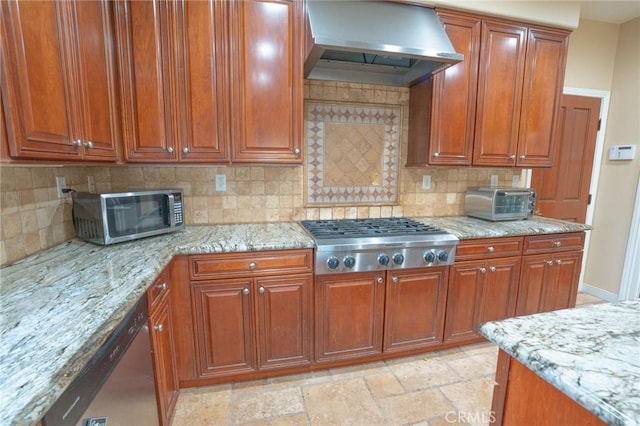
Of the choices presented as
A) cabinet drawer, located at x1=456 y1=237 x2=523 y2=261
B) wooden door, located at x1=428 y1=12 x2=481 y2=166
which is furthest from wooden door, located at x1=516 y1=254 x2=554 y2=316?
wooden door, located at x1=428 y1=12 x2=481 y2=166

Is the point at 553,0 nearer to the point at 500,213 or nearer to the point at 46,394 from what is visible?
the point at 500,213

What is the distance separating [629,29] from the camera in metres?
2.90

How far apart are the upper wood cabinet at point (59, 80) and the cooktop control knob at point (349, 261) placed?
1.45 meters

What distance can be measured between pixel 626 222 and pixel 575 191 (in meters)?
0.51

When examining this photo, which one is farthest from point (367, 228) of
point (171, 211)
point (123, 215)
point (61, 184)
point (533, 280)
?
point (61, 184)

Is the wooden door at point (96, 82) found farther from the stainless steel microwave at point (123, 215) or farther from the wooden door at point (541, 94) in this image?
the wooden door at point (541, 94)

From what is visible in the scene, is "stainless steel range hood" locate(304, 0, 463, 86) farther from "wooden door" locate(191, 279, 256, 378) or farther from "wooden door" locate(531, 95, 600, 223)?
"wooden door" locate(531, 95, 600, 223)

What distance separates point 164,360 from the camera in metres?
1.55

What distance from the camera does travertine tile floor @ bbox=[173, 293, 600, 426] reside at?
65.7 inches

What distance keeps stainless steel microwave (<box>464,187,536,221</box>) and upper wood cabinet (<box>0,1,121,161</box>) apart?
2726 millimetres

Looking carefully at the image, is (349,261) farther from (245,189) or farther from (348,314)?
(245,189)

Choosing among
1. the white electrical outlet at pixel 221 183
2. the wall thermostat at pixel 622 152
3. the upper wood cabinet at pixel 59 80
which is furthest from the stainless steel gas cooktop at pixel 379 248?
the wall thermostat at pixel 622 152

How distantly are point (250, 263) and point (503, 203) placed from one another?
2123 millimetres

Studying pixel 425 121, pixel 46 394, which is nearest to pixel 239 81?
pixel 425 121
